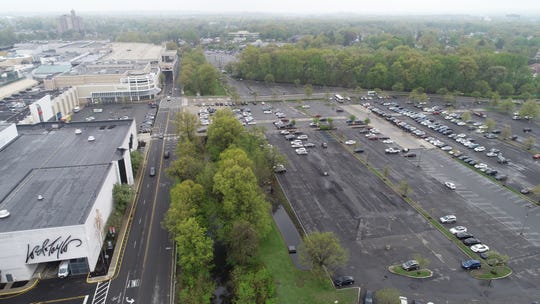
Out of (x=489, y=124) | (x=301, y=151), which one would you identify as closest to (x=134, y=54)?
(x=301, y=151)

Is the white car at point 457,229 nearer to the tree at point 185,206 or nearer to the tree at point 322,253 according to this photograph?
the tree at point 322,253

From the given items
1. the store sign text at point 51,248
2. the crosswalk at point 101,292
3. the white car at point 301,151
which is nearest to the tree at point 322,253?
the crosswalk at point 101,292

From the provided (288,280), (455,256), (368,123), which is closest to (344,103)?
(368,123)

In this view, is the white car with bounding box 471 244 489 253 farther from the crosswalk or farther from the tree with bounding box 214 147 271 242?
the crosswalk

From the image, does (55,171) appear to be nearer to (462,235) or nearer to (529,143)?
(462,235)

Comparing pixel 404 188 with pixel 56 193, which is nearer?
pixel 56 193

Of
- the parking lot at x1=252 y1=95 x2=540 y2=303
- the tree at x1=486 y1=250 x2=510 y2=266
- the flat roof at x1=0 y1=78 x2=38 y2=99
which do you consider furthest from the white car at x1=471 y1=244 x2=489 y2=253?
the flat roof at x1=0 y1=78 x2=38 y2=99
